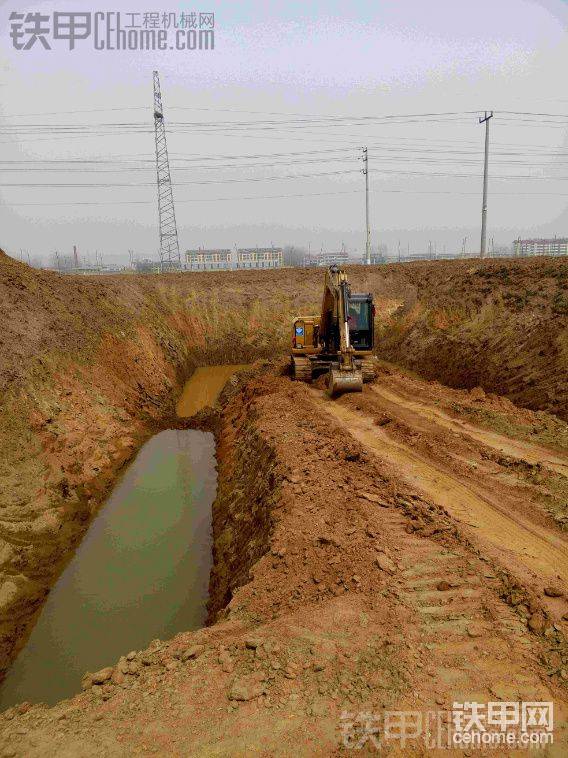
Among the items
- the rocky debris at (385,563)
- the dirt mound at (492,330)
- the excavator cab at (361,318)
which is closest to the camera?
the rocky debris at (385,563)

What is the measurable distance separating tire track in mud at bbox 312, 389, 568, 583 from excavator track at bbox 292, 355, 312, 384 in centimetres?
640

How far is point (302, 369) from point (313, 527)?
10352mm

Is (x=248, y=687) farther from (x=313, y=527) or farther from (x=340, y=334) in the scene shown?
(x=340, y=334)

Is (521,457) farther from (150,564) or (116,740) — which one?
(116,740)

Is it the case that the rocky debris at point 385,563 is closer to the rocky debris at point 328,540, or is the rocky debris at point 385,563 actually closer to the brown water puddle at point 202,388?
the rocky debris at point 328,540

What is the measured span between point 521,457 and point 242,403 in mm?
9587

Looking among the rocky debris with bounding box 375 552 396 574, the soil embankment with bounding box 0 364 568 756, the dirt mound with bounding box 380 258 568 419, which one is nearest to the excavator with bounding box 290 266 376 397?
the dirt mound with bounding box 380 258 568 419

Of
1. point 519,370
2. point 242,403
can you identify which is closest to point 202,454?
point 242,403

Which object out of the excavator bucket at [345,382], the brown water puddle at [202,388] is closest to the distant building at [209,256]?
the brown water puddle at [202,388]

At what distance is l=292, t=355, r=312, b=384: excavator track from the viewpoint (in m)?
16.9

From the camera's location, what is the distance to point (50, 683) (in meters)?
6.46

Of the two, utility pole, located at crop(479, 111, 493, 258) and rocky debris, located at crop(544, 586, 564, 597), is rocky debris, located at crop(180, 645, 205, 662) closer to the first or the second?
rocky debris, located at crop(544, 586, 564, 597)

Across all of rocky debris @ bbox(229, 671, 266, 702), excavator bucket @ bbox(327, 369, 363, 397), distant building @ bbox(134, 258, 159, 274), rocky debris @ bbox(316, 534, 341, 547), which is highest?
distant building @ bbox(134, 258, 159, 274)

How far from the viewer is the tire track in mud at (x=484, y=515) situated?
6.09 m
